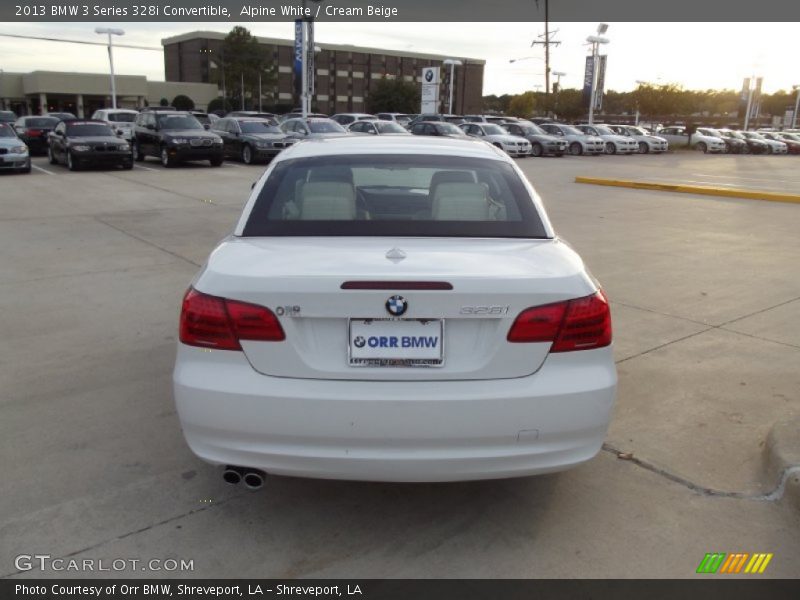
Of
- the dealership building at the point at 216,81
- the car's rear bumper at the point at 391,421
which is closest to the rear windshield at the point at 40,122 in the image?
the car's rear bumper at the point at 391,421

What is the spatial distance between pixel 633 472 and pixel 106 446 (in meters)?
2.89

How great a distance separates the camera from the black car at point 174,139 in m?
22.0

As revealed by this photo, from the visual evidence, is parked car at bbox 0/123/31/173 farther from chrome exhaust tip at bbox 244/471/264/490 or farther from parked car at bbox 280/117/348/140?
chrome exhaust tip at bbox 244/471/264/490

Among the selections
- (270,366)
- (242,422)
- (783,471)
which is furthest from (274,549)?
(783,471)

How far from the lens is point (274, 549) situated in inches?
119

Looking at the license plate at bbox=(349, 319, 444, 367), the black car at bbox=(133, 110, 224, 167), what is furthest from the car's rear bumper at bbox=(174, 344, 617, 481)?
the black car at bbox=(133, 110, 224, 167)

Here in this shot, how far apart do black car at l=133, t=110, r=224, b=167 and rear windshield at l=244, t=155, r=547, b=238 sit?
19.3 meters

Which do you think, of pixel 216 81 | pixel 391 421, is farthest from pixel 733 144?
pixel 216 81

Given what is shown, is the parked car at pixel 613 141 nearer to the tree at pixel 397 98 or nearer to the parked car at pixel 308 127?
the parked car at pixel 308 127

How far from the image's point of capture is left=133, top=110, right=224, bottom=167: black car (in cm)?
2197

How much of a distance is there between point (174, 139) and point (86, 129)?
2601 mm

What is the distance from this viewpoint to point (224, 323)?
2.81 m

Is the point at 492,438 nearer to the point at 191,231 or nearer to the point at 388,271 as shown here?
the point at 388,271

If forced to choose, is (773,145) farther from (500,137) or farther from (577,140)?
(500,137)
